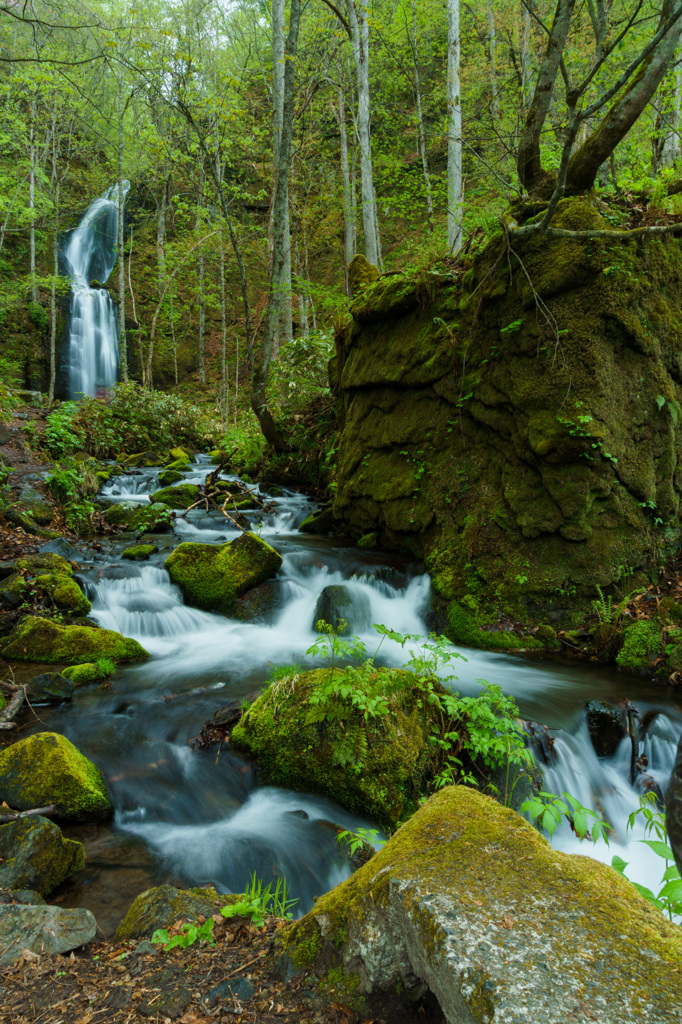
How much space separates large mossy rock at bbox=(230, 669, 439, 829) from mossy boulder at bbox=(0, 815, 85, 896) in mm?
1420

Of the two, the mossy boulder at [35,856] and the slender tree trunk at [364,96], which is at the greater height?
the slender tree trunk at [364,96]

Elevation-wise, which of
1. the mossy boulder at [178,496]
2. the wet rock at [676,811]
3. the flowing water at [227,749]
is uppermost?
the wet rock at [676,811]

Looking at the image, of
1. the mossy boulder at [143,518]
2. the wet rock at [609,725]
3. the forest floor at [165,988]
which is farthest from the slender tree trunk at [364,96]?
the forest floor at [165,988]

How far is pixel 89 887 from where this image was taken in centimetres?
310

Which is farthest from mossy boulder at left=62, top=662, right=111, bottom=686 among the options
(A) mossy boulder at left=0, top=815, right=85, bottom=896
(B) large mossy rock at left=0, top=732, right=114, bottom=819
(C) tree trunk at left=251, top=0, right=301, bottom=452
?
(C) tree trunk at left=251, top=0, right=301, bottom=452

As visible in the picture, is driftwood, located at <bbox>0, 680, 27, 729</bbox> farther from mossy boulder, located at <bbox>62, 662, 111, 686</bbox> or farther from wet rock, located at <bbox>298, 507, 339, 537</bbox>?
wet rock, located at <bbox>298, 507, 339, 537</bbox>

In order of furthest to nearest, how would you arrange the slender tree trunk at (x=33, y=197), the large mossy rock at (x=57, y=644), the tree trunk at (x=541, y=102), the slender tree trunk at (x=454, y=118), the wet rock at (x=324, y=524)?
the slender tree trunk at (x=33, y=197)
the slender tree trunk at (x=454, y=118)
the wet rock at (x=324, y=524)
the large mossy rock at (x=57, y=644)
the tree trunk at (x=541, y=102)

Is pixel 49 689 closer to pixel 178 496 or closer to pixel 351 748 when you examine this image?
pixel 351 748

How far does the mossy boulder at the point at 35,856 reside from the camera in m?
2.88

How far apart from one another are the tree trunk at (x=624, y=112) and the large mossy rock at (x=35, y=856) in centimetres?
786

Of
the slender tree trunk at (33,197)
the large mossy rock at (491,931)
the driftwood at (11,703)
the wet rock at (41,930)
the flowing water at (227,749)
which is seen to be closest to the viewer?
the large mossy rock at (491,931)

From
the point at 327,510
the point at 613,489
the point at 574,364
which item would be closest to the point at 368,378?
the point at 327,510

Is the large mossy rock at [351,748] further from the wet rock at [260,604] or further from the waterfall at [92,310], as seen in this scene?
the waterfall at [92,310]

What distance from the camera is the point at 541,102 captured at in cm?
605
